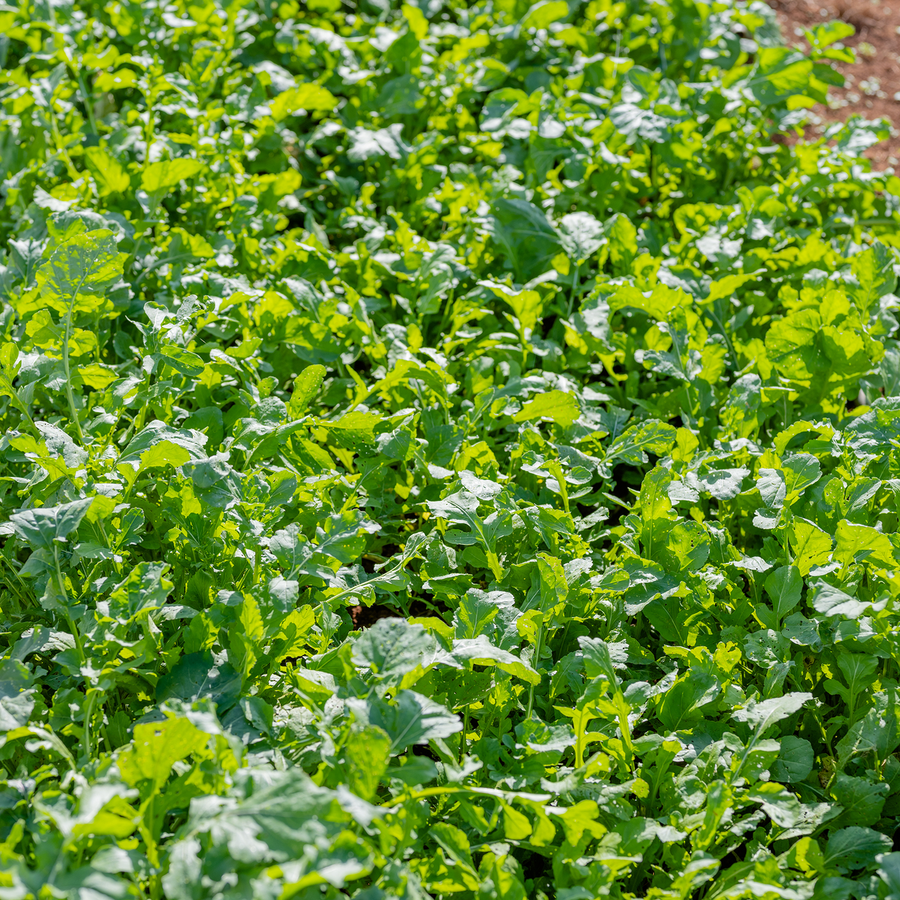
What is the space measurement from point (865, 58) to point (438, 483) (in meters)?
3.70

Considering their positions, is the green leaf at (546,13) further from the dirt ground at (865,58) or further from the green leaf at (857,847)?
the green leaf at (857,847)

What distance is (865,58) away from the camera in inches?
185

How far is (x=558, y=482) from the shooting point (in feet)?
7.42

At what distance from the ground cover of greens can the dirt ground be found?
2.87 ft

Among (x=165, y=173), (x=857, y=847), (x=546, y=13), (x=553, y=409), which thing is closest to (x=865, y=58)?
(x=546, y=13)

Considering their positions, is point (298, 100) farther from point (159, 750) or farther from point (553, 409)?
point (159, 750)

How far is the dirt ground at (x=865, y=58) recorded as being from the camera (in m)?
4.28

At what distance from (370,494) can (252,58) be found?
2364mm

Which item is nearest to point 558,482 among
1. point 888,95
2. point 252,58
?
point 252,58

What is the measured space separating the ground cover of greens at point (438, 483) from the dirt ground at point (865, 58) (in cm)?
87

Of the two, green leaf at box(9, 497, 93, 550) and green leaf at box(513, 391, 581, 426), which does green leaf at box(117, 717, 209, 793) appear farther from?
green leaf at box(513, 391, 581, 426)

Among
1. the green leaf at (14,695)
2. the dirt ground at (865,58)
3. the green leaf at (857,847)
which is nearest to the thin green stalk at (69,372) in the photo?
the green leaf at (14,695)

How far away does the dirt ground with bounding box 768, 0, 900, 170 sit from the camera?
4.28 metres

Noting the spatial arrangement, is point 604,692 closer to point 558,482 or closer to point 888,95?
point 558,482
